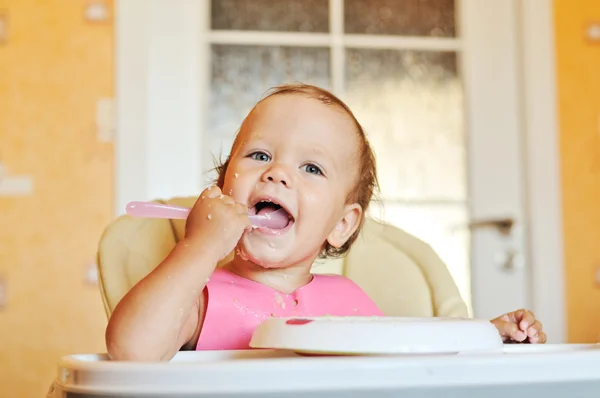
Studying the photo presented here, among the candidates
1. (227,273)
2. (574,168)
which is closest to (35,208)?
(227,273)

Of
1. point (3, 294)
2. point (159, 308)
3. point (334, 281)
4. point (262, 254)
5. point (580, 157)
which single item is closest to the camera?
point (159, 308)

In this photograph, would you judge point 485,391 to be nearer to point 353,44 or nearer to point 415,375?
point 415,375

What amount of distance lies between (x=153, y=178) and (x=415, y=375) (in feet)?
5.61

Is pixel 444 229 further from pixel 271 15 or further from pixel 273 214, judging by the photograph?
pixel 273 214

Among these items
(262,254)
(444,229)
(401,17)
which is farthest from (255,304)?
(401,17)

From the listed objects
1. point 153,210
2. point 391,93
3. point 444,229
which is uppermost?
point 391,93

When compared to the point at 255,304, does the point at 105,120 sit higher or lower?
higher

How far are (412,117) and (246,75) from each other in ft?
1.57

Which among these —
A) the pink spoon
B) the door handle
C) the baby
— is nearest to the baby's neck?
the baby

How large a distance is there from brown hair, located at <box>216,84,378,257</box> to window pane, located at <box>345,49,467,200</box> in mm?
1047

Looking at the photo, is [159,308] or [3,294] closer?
[159,308]

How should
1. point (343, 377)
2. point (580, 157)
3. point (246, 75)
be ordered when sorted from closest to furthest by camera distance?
point (343, 377) → point (246, 75) → point (580, 157)

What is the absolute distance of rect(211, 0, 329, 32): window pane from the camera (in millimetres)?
2225

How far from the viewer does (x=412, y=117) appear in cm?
228
